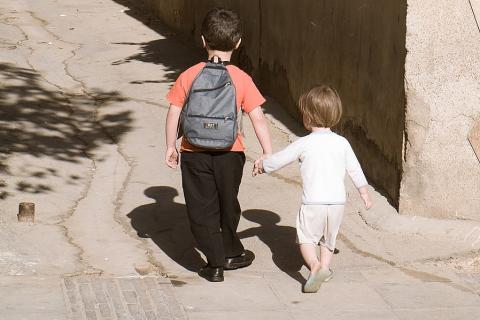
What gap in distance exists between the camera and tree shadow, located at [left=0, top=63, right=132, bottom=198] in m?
9.18

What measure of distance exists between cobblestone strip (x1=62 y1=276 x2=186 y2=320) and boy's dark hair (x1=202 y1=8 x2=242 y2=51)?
1.42 m

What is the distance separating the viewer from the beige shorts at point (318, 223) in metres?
6.43

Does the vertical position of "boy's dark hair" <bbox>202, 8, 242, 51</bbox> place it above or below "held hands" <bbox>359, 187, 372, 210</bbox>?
above

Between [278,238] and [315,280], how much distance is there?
3.82 ft

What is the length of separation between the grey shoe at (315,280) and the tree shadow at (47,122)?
271 centimetres

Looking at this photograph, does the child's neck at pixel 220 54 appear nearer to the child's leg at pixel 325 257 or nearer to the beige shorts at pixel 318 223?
the beige shorts at pixel 318 223

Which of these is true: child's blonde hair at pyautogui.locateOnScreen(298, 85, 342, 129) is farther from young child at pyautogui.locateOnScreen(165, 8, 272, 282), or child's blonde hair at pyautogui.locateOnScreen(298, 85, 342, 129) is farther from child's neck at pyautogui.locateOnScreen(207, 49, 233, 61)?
child's neck at pyautogui.locateOnScreen(207, 49, 233, 61)

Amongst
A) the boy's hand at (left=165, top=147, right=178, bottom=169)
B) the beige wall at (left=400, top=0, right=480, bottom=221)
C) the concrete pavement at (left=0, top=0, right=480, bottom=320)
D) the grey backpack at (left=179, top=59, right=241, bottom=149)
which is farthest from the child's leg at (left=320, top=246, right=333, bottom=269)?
the beige wall at (left=400, top=0, right=480, bottom=221)

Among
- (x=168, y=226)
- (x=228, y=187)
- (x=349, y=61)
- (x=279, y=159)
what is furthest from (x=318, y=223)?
(x=349, y=61)

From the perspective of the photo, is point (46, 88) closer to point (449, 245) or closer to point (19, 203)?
point (19, 203)

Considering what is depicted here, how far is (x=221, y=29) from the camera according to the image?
6.37 m

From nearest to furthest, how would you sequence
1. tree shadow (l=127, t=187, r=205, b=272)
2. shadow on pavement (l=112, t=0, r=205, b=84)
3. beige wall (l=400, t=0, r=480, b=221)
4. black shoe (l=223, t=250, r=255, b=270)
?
black shoe (l=223, t=250, r=255, b=270) → tree shadow (l=127, t=187, r=205, b=272) → beige wall (l=400, t=0, r=480, b=221) → shadow on pavement (l=112, t=0, r=205, b=84)

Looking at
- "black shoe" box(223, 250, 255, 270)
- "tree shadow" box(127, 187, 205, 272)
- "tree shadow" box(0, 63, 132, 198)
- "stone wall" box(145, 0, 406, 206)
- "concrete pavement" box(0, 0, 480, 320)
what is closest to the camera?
"concrete pavement" box(0, 0, 480, 320)

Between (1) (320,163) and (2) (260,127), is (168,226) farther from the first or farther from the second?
(1) (320,163)
